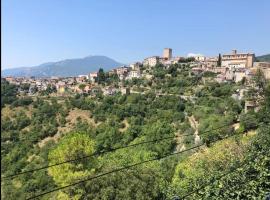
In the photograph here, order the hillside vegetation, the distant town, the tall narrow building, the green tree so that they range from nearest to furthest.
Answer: the hillside vegetation, the green tree, the distant town, the tall narrow building

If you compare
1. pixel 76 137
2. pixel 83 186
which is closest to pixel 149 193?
pixel 83 186

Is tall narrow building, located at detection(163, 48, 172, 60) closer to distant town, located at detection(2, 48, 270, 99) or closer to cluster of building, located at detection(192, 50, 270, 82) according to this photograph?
distant town, located at detection(2, 48, 270, 99)

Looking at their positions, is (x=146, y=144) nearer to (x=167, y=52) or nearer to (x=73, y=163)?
(x=73, y=163)

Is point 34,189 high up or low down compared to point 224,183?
down

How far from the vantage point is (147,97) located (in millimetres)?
51594

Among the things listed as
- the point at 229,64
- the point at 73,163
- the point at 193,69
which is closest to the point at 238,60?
the point at 229,64

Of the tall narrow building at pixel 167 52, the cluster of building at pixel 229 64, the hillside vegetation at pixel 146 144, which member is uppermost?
the tall narrow building at pixel 167 52

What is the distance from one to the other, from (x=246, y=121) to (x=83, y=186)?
1749 cm

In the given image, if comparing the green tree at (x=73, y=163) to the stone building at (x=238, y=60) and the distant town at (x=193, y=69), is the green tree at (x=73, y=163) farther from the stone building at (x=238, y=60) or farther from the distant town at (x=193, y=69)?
the stone building at (x=238, y=60)

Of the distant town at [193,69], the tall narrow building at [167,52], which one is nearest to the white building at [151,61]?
the distant town at [193,69]

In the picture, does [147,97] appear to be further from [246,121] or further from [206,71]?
[246,121]

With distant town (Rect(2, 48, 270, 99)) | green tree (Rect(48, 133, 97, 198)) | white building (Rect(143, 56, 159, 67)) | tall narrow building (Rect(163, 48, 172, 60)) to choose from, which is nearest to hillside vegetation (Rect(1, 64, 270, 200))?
green tree (Rect(48, 133, 97, 198))

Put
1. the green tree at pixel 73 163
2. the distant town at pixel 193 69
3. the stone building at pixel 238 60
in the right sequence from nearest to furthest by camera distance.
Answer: the green tree at pixel 73 163 < the distant town at pixel 193 69 < the stone building at pixel 238 60

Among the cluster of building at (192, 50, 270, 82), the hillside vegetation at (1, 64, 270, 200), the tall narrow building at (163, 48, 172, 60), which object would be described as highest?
the tall narrow building at (163, 48, 172, 60)
